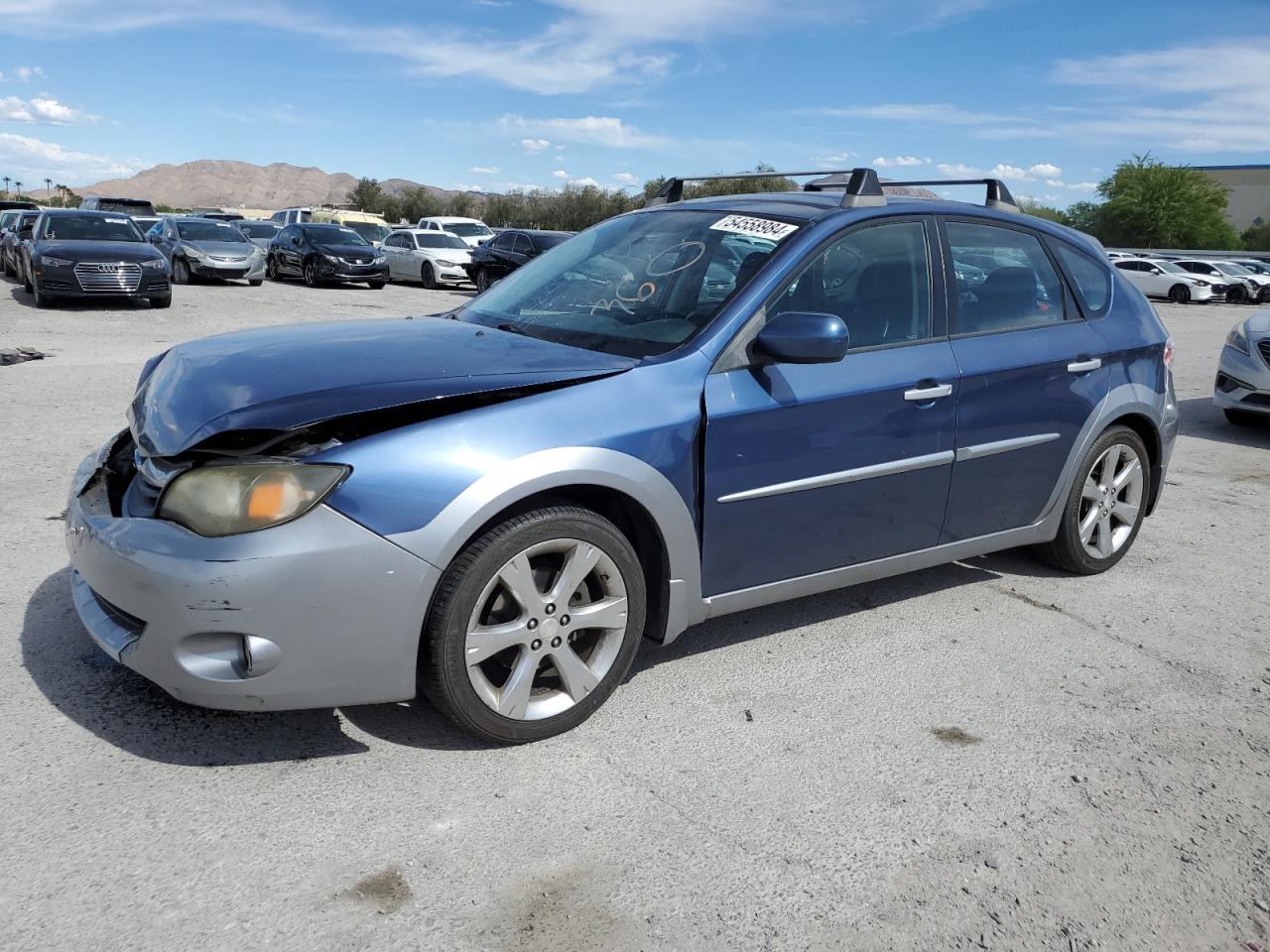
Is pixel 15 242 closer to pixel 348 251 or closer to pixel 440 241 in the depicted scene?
pixel 348 251

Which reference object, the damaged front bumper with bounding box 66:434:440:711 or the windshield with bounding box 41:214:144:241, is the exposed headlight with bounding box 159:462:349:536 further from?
the windshield with bounding box 41:214:144:241

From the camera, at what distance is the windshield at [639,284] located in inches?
143

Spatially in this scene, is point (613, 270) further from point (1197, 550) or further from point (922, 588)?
point (1197, 550)

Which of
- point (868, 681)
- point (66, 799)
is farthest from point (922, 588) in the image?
point (66, 799)

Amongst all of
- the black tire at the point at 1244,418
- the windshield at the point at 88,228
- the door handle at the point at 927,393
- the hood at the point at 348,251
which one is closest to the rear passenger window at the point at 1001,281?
the door handle at the point at 927,393

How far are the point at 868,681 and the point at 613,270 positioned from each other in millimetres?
1829

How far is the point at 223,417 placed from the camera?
290 centimetres

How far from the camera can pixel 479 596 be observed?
295cm

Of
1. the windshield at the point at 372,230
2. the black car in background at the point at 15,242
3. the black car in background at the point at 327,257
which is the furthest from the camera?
the windshield at the point at 372,230

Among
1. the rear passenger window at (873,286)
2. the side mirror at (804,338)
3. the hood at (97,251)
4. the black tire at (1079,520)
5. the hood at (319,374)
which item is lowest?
the black tire at (1079,520)

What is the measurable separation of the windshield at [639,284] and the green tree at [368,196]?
271 feet

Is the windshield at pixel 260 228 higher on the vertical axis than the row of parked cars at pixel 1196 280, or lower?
higher

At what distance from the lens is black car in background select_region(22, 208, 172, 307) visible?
14.8m

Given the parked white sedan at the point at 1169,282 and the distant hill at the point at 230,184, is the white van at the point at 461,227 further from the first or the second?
the distant hill at the point at 230,184
